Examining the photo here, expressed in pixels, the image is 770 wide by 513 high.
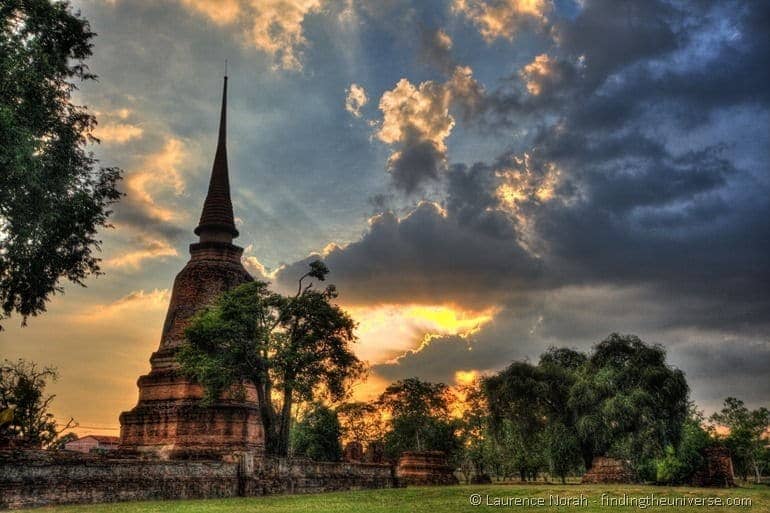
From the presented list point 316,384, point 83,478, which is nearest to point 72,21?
point 83,478

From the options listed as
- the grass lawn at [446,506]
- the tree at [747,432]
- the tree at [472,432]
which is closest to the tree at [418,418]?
the tree at [472,432]

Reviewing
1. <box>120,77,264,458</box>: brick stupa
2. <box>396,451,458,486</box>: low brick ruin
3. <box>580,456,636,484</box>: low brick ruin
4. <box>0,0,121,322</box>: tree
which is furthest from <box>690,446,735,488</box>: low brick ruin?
<box>0,0,121,322</box>: tree

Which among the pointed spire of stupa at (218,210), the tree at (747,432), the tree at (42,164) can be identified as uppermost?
the pointed spire of stupa at (218,210)

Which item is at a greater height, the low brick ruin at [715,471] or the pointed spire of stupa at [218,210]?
the pointed spire of stupa at [218,210]

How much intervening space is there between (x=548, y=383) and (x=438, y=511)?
1729 cm

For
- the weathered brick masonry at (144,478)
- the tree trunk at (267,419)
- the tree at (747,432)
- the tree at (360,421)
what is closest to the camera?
the weathered brick masonry at (144,478)

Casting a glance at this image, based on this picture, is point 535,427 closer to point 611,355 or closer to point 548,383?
point 548,383

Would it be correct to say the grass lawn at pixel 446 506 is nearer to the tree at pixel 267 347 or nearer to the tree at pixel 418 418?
the tree at pixel 267 347

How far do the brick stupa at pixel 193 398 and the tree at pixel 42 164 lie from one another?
43.3 ft

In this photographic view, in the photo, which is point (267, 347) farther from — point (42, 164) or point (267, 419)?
point (42, 164)

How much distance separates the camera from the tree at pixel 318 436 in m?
63.5

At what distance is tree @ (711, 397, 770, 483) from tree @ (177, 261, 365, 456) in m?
44.1

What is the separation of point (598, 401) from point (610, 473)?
3.28m

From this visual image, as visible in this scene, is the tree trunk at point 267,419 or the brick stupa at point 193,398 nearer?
the tree trunk at point 267,419
